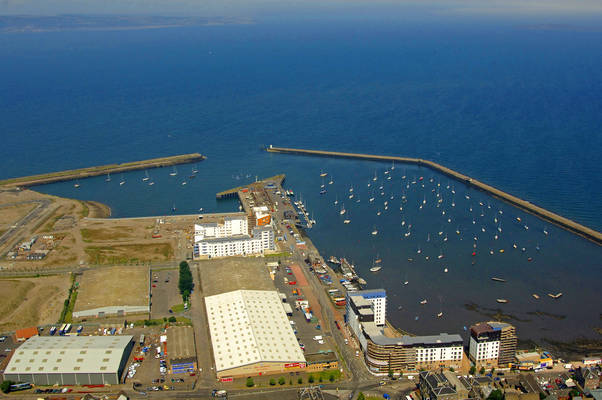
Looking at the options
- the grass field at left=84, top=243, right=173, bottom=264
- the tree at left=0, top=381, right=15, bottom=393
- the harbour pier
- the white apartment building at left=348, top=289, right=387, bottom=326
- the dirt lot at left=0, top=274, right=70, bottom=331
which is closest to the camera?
the tree at left=0, top=381, right=15, bottom=393

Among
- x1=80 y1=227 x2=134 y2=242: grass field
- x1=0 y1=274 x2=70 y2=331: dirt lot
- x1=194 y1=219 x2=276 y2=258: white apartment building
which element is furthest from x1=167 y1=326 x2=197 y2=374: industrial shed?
x1=80 y1=227 x2=134 y2=242: grass field

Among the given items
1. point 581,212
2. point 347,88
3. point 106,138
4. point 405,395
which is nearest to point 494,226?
point 581,212

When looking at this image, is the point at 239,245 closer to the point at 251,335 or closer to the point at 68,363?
the point at 251,335

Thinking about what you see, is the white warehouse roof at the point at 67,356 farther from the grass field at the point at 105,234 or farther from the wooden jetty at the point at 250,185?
the wooden jetty at the point at 250,185

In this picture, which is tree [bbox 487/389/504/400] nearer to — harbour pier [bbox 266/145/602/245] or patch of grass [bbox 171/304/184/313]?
patch of grass [bbox 171/304/184/313]

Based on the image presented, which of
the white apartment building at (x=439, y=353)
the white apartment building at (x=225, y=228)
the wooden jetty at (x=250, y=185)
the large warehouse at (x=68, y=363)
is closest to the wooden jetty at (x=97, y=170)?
the wooden jetty at (x=250, y=185)

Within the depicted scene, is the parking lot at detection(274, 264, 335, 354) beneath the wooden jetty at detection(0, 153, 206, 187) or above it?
beneath
